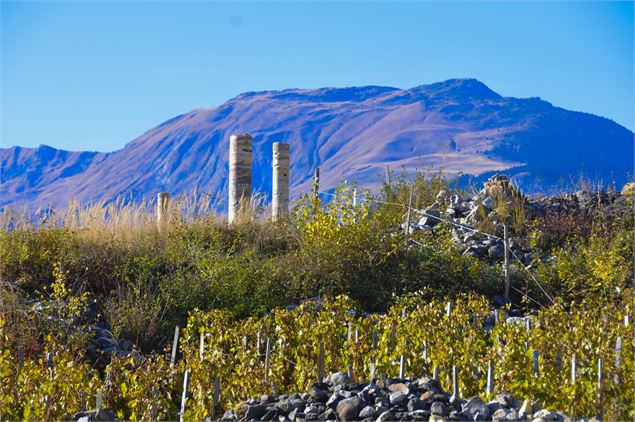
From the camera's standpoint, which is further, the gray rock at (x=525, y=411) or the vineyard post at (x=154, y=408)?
the vineyard post at (x=154, y=408)

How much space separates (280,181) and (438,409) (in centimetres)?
1143

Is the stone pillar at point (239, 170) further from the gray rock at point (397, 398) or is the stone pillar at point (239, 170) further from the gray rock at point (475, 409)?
the gray rock at point (475, 409)

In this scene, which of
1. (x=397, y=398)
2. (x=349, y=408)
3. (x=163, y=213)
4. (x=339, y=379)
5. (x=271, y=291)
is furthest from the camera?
(x=163, y=213)

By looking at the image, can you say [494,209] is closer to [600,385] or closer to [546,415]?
[600,385]

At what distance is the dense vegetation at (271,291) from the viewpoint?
6207 mm

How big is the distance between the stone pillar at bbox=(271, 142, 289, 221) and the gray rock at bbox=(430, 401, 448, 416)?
1040cm

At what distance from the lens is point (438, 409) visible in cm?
473

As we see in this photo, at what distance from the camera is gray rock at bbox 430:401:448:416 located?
4727mm

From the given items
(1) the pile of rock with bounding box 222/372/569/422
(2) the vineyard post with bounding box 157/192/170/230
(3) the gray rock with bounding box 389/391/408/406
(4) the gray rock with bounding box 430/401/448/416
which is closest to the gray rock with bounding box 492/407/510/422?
(1) the pile of rock with bounding box 222/372/569/422

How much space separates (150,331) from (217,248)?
2193 mm

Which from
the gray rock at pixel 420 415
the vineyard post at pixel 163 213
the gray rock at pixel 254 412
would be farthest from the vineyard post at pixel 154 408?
the vineyard post at pixel 163 213

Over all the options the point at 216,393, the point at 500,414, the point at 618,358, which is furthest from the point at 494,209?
the point at 500,414

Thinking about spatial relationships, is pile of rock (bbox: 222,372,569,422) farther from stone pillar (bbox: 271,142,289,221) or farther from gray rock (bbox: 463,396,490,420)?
stone pillar (bbox: 271,142,289,221)

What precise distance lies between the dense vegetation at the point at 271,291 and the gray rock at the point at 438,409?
1.06 m
